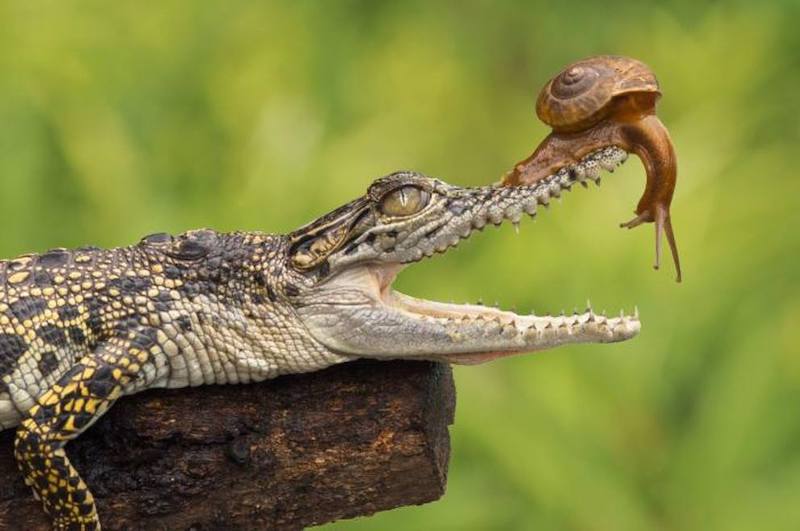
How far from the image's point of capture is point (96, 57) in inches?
240

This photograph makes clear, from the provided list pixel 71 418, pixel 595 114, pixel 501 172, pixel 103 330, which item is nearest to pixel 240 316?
pixel 103 330

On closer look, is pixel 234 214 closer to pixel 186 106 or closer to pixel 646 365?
pixel 186 106

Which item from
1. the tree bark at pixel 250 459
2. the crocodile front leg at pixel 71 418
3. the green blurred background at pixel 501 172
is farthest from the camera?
the green blurred background at pixel 501 172

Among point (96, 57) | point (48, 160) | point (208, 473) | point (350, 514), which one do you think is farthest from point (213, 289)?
point (96, 57)

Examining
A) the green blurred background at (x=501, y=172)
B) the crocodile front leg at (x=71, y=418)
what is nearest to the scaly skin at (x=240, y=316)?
the crocodile front leg at (x=71, y=418)

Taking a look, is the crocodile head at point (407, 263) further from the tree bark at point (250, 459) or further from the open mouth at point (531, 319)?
the tree bark at point (250, 459)

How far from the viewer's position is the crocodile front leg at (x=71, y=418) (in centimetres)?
286

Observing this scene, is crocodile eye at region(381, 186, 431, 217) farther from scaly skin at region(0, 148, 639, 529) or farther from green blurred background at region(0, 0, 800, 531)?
green blurred background at region(0, 0, 800, 531)

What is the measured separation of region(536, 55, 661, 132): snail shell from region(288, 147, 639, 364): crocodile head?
91 mm

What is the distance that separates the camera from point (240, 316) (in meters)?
3.04

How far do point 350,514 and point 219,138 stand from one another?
10.3 feet

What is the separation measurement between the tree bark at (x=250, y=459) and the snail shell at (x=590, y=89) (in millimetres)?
670

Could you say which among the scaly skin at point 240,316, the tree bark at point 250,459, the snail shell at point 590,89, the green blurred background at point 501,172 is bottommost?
the tree bark at point 250,459

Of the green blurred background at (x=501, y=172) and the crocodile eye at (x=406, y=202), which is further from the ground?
the green blurred background at (x=501, y=172)
